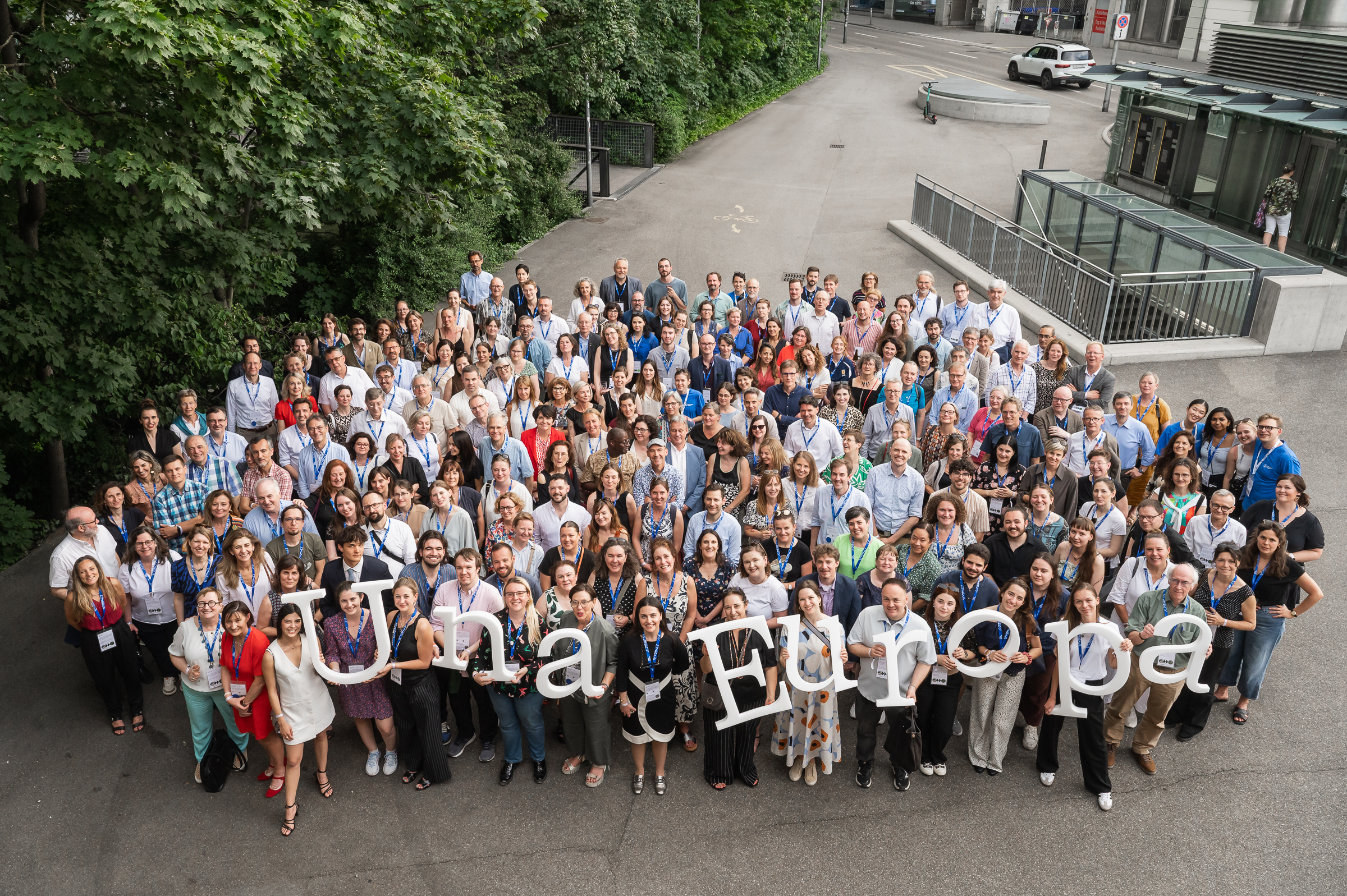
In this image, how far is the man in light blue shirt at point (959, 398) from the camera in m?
9.58

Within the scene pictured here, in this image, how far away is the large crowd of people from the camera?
6.80 meters

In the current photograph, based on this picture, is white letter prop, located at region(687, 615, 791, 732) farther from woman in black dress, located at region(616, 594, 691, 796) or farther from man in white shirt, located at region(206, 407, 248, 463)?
man in white shirt, located at region(206, 407, 248, 463)

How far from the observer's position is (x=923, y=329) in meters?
11.5

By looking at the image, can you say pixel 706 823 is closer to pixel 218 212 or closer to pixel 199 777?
pixel 199 777

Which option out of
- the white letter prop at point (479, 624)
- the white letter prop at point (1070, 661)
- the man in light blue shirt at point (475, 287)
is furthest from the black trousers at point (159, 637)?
the white letter prop at point (1070, 661)

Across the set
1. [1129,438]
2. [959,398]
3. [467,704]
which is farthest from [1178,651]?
[467,704]

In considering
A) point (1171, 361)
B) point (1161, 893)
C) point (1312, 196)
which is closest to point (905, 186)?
point (1312, 196)

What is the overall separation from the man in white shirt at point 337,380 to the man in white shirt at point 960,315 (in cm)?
634

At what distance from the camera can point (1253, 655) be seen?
748 cm

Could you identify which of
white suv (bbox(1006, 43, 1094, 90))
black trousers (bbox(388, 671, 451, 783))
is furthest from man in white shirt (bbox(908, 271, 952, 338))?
white suv (bbox(1006, 43, 1094, 90))

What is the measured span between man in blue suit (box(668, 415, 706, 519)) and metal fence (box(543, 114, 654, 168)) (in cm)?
2053

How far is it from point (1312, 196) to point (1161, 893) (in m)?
16.9

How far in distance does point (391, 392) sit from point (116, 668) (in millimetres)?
3599

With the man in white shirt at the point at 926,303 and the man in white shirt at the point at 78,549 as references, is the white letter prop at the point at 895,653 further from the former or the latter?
the man in white shirt at the point at 926,303
